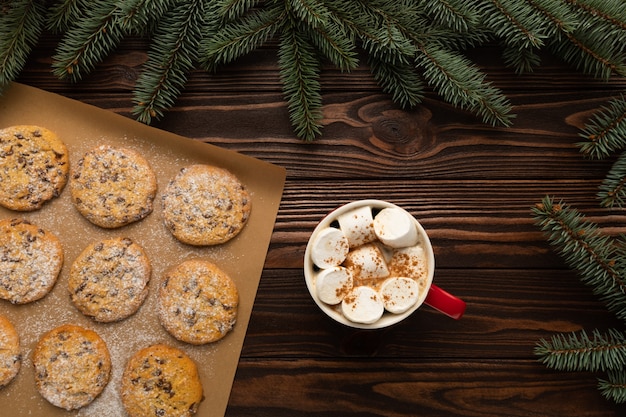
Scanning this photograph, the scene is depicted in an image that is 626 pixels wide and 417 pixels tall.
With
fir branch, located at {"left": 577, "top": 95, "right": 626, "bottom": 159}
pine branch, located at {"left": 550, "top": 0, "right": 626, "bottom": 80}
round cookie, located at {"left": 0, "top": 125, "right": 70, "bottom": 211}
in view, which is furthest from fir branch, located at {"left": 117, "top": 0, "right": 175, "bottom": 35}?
fir branch, located at {"left": 577, "top": 95, "right": 626, "bottom": 159}

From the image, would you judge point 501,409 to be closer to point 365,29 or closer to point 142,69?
point 365,29

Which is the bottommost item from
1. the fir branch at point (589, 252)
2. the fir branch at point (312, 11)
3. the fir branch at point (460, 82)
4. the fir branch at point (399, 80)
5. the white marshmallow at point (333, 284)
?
the white marshmallow at point (333, 284)

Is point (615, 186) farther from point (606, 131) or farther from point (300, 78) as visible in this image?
point (300, 78)

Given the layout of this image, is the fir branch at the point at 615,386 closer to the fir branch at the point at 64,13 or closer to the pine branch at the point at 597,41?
the pine branch at the point at 597,41

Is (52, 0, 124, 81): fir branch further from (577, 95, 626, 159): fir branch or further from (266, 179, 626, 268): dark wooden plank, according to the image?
(577, 95, 626, 159): fir branch

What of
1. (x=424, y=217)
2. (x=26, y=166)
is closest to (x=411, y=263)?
(x=424, y=217)

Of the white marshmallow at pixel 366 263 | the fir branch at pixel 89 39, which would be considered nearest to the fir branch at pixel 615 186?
the white marshmallow at pixel 366 263

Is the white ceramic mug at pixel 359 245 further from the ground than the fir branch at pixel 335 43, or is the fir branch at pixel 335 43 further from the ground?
the fir branch at pixel 335 43

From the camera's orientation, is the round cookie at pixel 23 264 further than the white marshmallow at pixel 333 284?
Yes
